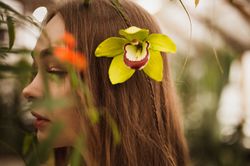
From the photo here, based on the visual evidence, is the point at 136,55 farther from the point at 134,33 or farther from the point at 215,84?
the point at 215,84

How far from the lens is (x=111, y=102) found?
38.3 inches

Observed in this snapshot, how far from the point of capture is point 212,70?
159 inches

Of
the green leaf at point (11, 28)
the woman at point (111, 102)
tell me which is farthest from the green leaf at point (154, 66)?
the green leaf at point (11, 28)

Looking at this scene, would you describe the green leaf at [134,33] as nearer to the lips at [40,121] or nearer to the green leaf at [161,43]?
the green leaf at [161,43]

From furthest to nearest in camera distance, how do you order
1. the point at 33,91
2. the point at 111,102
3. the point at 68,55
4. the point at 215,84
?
1. the point at 215,84
2. the point at 111,102
3. the point at 33,91
4. the point at 68,55

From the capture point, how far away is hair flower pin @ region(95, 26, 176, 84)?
2.84 feet

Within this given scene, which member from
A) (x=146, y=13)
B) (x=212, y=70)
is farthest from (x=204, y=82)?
(x=146, y=13)

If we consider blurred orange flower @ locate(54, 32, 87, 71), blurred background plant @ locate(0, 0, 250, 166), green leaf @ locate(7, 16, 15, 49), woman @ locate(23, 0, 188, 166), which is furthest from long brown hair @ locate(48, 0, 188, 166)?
blurred background plant @ locate(0, 0, 250, 166)

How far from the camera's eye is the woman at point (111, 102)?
947mm

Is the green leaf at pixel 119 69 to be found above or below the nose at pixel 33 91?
above

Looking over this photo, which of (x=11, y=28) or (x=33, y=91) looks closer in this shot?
(x=11, y=28)

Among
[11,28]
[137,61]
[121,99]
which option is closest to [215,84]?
[121,99]

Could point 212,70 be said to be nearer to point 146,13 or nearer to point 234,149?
point 234,149

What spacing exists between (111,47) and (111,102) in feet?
0.41
